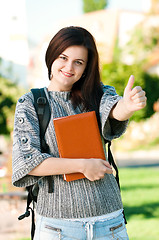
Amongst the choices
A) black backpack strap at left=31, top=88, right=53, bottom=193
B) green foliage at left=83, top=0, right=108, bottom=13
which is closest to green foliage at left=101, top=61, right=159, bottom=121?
black backpack strap at left=31, top=88, right=53, bottom=193

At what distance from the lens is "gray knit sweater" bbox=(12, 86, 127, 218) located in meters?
1.75

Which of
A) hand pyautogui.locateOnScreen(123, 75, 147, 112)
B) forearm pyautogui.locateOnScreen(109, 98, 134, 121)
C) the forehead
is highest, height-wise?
the forehead

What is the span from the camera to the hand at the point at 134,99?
1.65 meters

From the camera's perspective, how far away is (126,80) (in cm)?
856

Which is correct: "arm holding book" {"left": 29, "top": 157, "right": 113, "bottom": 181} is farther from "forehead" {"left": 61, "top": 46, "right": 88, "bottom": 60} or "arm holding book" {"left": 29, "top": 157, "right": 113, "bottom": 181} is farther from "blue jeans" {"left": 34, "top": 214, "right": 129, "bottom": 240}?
"forehead" {"left": 61, "top": 46, "right": 88, "bottom": 60}

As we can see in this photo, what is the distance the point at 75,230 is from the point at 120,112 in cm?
55

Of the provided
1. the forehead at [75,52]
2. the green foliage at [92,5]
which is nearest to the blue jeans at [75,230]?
the forehead at [75,52]

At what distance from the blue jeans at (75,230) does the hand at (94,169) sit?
8.1 inches

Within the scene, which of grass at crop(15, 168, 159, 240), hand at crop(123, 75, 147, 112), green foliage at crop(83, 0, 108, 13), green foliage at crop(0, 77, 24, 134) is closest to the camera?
hand at crop(123, 75, 147, 112)

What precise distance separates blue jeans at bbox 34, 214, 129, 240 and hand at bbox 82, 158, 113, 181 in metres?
0.21

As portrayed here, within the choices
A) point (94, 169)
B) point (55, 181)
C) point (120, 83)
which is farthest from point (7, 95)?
point (94, 169)

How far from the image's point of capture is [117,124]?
1.88 meters

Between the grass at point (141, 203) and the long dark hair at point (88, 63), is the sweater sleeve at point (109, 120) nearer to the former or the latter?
the long dark hair at point (88, 63)

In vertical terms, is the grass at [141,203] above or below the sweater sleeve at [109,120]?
below
